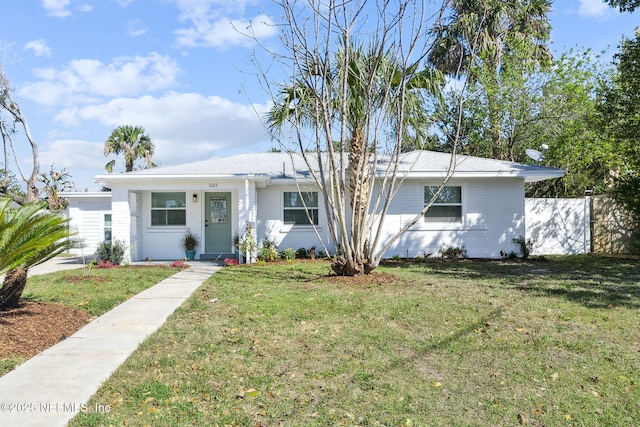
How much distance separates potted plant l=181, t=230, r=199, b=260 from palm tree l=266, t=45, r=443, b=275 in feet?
19.5

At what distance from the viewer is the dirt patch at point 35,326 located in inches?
206

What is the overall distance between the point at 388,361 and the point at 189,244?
37.7 feet

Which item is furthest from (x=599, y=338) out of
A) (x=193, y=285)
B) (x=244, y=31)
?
(x=244, y=31)

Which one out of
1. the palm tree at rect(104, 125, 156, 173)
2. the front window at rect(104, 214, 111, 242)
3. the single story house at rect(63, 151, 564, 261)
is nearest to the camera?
the single story house at rect(63, 151, 564, 261)

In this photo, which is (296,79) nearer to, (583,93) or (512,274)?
(512,274)

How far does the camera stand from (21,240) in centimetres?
586

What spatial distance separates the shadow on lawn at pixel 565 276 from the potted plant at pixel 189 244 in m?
7.29

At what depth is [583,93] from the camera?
64.2 ft

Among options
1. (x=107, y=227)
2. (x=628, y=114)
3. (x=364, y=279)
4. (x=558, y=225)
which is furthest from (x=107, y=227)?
(x=628, y=114)

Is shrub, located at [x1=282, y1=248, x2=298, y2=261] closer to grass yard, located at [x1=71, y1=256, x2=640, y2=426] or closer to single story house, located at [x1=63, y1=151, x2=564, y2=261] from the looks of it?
single story house, located at [x1=63, y1=151, x2=564, y2=261]

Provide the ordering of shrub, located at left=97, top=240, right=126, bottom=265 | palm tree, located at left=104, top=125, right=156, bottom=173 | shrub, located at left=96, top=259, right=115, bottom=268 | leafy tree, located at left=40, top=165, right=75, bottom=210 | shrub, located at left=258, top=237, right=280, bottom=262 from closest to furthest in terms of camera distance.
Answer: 1. shrub, located at left=96, top=259, right=115, bottom=268
2. shrub, located at left=97, top=240, right=126, bottom=265
3. shrub, located at left=258, top=237, right=280, bottom=262
4. leafy tree, located at left=40, top=165, right=75, bottom=210
5. palm tree, located at left=104, top=125, right=156, bottom=173

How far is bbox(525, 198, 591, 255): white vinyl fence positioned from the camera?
650 inches

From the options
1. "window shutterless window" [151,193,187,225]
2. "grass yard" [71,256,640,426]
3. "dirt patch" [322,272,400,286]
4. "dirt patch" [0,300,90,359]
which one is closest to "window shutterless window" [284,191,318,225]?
"window shutterless window" [151,193,187,225]

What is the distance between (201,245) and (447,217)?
318 inches
